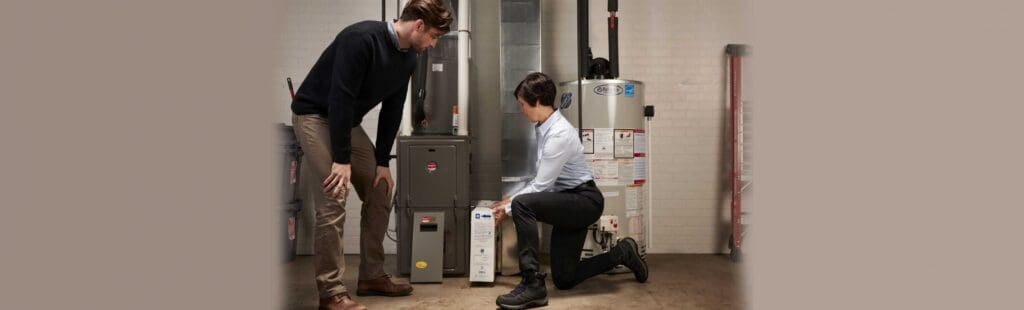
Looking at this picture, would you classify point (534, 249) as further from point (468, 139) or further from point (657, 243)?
point (657, 243)

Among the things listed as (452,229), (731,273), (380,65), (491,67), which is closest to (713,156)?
→ (731,273)

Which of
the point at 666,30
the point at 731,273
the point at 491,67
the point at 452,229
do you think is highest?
the point at 666,30

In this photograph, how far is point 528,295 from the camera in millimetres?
2488

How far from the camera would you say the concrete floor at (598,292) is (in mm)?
2590

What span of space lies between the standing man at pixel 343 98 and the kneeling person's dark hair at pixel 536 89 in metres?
0.53

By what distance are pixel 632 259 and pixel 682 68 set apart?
1759 mm

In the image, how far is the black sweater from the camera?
200cm

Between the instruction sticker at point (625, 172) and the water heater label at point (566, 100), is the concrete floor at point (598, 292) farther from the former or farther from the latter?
the water heater label at point (566, 100)

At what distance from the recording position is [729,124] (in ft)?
13.8

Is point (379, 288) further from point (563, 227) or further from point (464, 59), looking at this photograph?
point (464, 59)

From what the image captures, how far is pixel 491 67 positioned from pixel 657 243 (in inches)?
67.6

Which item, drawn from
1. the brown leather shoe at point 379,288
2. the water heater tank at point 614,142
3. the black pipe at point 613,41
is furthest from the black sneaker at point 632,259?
the black pipe at point 613,41

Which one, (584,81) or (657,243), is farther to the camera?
(657,243)

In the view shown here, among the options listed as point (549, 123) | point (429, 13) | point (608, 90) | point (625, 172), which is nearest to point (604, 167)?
point (625, 172)
